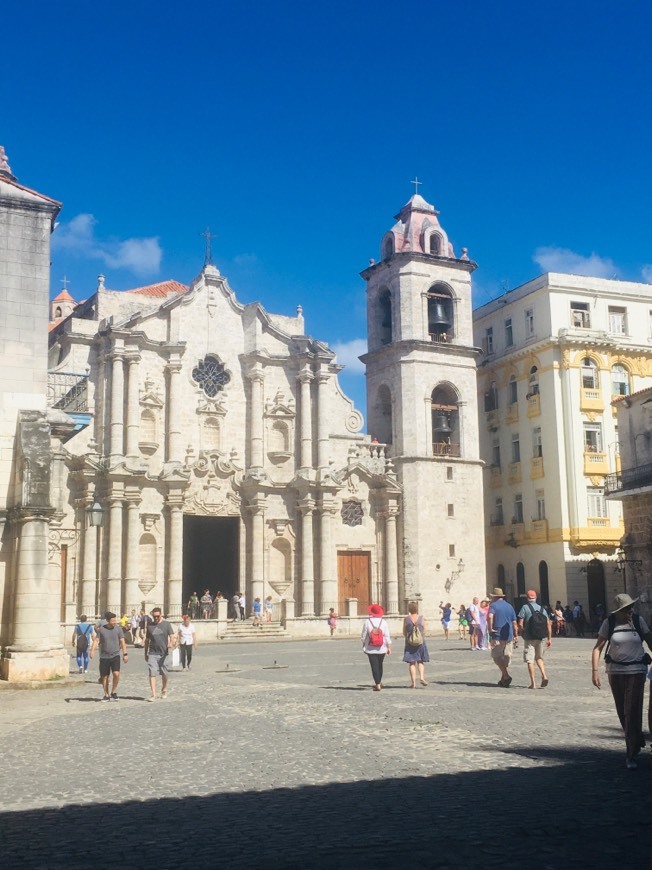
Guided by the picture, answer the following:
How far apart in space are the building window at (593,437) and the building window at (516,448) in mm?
3555

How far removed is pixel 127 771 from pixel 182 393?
32.0 metres

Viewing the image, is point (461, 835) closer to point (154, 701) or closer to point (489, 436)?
point (154, 701)

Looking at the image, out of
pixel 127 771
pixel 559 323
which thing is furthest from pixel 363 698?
pixel 559 323

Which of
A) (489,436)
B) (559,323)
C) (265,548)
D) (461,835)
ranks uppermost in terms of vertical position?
(559,323)

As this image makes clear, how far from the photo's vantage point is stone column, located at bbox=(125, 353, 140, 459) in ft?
126

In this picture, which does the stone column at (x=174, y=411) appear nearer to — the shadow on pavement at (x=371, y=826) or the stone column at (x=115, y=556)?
the stone column at (x=115, y=556)

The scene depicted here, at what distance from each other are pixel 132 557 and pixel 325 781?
97.9ft

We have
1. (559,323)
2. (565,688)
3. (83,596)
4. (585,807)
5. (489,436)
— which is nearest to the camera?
(585,807)

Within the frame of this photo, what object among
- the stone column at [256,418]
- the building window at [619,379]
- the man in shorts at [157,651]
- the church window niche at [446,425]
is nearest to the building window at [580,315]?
the building window at [619,379]

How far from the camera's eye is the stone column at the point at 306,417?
41656 mm

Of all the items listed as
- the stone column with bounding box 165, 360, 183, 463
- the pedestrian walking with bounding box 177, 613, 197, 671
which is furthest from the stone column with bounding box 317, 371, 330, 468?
the pedestrian walking with bounding box 177, 613, 197, 671

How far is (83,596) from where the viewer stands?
36.3m

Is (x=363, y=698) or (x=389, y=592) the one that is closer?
(x=363, y=698)

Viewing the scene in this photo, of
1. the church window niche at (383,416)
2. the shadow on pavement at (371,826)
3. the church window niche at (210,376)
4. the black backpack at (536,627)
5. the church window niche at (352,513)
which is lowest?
the shadow on pavement at (371,826)
